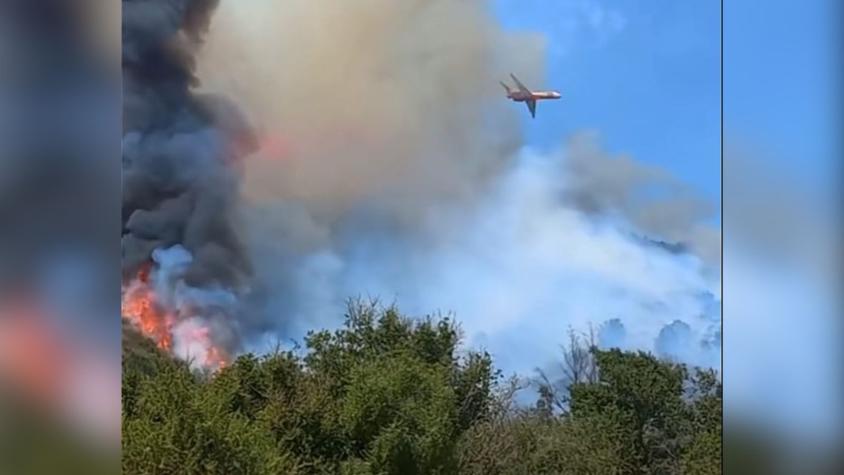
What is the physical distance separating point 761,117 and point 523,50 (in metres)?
0.50

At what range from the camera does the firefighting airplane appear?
1761 mm

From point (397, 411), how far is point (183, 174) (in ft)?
2.29

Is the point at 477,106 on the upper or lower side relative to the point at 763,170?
upper

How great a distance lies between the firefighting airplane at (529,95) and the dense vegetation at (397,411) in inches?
19.4

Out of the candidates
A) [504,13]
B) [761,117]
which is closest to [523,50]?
[504,13]

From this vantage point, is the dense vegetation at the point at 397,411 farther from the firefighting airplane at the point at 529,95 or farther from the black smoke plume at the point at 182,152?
the firefighting airplane at the point at 529,95

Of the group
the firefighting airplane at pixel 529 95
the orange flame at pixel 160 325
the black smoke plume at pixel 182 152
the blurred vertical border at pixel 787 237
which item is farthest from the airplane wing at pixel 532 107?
the orange flame at pixel 160 325

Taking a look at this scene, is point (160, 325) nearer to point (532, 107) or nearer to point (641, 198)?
point (532, 107)

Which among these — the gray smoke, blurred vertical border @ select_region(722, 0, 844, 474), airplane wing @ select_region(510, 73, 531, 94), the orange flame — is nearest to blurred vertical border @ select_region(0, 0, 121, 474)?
the orange flame

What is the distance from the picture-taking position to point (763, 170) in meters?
1.58

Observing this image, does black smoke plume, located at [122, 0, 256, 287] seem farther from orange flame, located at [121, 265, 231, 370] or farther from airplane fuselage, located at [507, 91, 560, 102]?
airplane fuselage, located at [507, 91, 560, 102]

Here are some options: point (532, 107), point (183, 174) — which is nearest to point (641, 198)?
point (532, 107)

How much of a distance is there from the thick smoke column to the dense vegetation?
0.13 meters

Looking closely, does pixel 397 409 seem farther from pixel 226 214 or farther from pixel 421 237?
pixel 226 214
